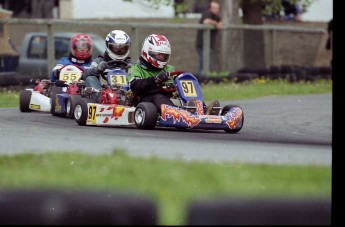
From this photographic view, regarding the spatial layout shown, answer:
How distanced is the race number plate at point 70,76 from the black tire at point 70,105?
0.38 ft

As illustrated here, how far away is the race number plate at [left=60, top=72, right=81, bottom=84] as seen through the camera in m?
6.42

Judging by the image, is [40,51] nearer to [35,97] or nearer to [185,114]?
[35,97]

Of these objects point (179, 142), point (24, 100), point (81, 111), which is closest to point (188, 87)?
point (81, 111)

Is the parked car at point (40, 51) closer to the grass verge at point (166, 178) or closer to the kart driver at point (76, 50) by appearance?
the kart driver at point (76, 50)

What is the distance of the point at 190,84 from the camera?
6.90 meters

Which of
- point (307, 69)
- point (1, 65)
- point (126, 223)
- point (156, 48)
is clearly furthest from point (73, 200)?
point (307, 69)

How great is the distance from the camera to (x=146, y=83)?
707cm

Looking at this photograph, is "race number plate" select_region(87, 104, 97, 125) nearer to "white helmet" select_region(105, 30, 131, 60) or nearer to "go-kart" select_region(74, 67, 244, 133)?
"go-kart" select_region(74, 67, 244, 133)

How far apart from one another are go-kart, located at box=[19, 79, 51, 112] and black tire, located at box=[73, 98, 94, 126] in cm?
19

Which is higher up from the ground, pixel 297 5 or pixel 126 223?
pixel 297 5

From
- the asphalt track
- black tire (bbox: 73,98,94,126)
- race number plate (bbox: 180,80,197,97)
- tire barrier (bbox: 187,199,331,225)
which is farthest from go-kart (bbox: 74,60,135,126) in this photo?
tire barrier (bbox: 187,199,331,225)

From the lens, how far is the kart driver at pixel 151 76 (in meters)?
Result: 6.62

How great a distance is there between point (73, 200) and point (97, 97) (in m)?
3.66

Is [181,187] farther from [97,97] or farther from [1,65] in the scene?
[97,97]
